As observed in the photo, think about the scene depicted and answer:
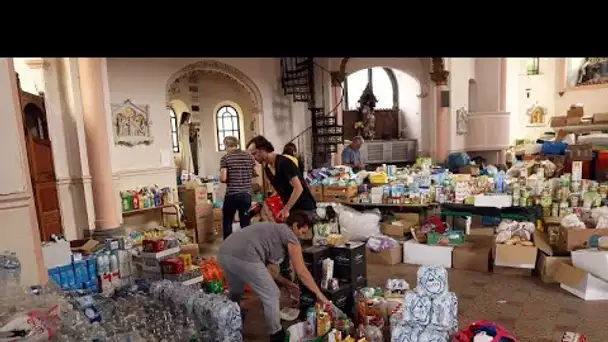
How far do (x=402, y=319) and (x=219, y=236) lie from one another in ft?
17.2

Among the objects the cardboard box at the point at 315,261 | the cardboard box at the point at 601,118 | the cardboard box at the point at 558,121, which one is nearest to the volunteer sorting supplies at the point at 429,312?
the cardboard box at the point at 315,261

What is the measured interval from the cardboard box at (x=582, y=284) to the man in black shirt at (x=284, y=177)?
2820 mm

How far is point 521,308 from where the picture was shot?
13.7 ft

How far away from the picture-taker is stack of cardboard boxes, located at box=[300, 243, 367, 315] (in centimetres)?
388

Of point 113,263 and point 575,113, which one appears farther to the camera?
point 575,113

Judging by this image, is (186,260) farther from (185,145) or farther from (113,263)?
(185,145)

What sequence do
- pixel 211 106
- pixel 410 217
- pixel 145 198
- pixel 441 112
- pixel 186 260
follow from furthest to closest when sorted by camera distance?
pixel 441 112 < pixel 211 106 < pixel 145 198 < pixel 410 217 < pixel 186 260

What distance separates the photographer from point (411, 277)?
5191 mm

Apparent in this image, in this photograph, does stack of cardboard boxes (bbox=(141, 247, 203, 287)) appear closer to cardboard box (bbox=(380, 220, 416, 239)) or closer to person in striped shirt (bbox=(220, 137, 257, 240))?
person in striped shirt (bbox=(220, 137, 257, 240))

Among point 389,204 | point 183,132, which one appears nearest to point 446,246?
point 389,204

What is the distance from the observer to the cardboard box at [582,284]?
167 inches

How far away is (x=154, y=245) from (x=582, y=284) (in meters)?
4.30

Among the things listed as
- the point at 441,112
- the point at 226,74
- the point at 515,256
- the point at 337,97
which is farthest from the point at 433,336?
the point at 441,112
